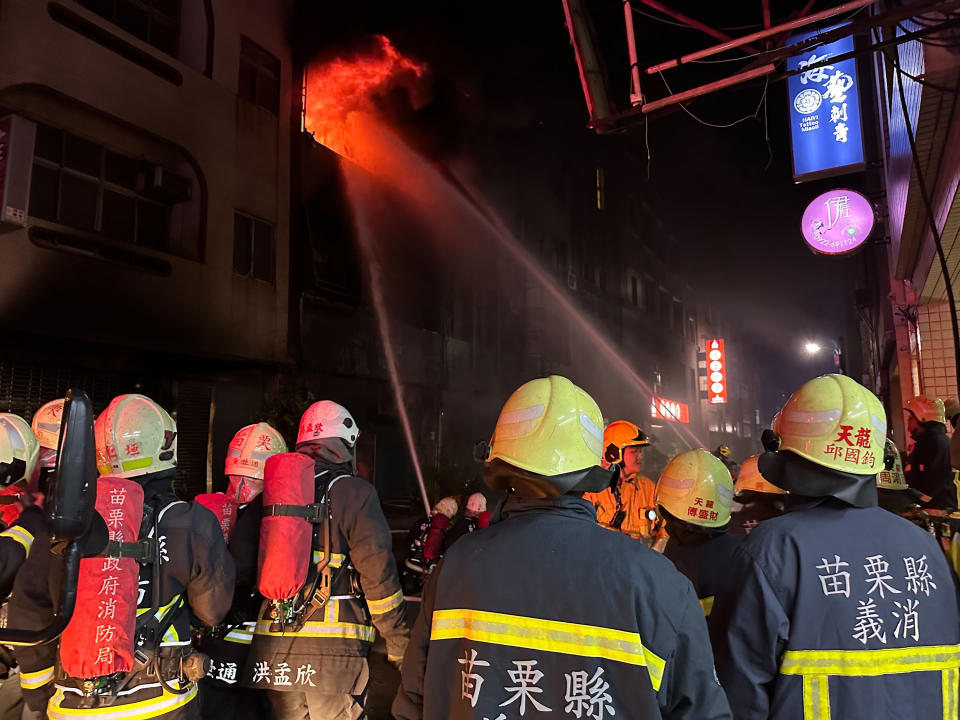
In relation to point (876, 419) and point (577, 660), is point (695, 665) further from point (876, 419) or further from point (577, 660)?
point (876, 419)

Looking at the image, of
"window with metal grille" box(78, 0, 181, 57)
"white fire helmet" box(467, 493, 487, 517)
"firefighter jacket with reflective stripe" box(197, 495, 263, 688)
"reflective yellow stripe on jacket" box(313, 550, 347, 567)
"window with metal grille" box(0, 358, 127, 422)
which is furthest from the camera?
"window with metal grille" box(78, 0, 181, 57)

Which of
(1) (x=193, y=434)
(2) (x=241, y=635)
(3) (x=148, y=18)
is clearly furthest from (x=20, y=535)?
(3) (x=148, y=18)

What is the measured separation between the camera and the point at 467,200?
2305 cm

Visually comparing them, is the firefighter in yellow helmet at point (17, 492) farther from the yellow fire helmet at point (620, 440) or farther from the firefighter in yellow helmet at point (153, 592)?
the yellow fire helmet at point (620, 440)

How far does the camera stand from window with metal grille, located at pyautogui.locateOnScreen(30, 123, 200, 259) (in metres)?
9.99

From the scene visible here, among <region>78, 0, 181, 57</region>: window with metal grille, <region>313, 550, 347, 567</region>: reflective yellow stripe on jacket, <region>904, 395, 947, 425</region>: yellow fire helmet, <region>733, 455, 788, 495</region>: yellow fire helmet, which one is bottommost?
<region>313, 550, 347, 567</region>: reflective yellow stripe on jacket

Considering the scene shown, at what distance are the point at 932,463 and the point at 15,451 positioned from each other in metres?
6.79

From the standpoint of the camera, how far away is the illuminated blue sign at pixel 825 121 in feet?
30.3

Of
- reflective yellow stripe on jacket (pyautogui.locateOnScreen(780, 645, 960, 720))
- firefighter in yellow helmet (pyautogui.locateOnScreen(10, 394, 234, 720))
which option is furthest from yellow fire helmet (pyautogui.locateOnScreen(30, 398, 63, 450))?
reflective yellow stripe on jacket (pyautogui.locateOnScreen(780, 645, 960, 720))

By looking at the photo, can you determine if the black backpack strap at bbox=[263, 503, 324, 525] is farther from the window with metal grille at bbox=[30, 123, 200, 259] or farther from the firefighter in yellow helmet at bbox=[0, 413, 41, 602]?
the window with metal grille at bbox=[30, 123, 200, 259]

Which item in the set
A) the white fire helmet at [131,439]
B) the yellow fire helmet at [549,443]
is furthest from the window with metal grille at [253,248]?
the yellow fire helmet at [549,443]

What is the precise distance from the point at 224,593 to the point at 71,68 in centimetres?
1049

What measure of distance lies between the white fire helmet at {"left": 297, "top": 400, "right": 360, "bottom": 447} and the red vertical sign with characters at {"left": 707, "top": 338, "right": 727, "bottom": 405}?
3569 centimetres

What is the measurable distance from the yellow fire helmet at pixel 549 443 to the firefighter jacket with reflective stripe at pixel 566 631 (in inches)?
2.9
